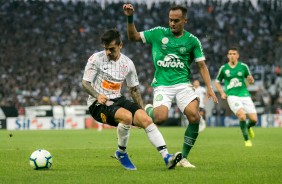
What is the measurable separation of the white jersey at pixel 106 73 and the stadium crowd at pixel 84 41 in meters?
28.8

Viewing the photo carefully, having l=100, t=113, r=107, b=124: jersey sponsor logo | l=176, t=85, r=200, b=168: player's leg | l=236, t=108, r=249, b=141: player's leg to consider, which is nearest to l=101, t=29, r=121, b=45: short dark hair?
l=100, t=113, r=107, b=124: jersey sponsor logo

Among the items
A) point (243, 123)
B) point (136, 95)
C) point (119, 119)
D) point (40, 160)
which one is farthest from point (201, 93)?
point (40, 160)

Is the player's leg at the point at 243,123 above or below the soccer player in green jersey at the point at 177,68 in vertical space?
below

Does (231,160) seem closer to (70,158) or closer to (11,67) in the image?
(70,158)

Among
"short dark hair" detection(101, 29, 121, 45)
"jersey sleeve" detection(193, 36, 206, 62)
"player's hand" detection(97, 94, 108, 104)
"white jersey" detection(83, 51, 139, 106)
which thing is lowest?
"player's hand" detection(97, 94, 108, 104)

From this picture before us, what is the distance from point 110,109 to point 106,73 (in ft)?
2.16

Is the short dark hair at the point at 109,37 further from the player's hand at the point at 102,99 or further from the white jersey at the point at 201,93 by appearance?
the white jersey at the point at 201,93

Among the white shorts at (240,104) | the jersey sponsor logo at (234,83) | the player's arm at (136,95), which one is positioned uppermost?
the player's arm at (136,95)

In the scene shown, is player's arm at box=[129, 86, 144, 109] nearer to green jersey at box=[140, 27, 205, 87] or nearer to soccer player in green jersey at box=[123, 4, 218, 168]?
soccer player in green jersey at box=[123, 4, 218, 168]

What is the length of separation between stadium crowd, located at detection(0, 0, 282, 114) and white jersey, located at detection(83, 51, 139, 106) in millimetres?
28815

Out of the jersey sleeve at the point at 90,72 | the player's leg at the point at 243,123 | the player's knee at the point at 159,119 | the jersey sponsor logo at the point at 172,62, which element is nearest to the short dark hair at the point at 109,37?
the jersey sleeve at the point at 90,72

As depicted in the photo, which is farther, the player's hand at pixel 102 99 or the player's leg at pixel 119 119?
the player's leg at pixel 119 119

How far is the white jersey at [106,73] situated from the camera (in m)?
9.98

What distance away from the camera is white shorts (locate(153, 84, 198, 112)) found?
10656mm
